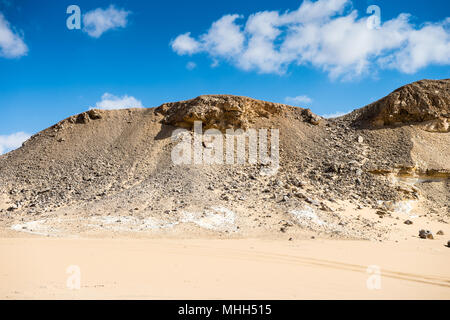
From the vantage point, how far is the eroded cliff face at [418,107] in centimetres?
2230

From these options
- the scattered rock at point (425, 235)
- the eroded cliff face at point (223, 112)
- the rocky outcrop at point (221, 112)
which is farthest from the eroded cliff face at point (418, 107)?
the scattered rock at point (425, 235)

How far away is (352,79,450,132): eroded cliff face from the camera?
73.2ft

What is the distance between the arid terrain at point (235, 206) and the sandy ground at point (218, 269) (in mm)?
50

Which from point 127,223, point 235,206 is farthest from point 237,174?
point 127,223

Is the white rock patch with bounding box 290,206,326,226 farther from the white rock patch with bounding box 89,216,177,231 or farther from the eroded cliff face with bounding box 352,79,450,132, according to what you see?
the eroded cliff face with bounding box 352,79,450,132

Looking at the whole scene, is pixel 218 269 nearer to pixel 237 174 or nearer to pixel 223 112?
pixel 237 174

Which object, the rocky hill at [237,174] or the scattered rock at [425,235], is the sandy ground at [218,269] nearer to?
the scattered rock at [425,235]

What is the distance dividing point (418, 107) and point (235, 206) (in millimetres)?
15952

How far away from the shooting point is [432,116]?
22.3 meters

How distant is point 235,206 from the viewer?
1458cm

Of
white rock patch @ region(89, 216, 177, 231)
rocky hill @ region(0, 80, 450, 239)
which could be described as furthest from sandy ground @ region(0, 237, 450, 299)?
rocky hill @ region(0, 80, 450, 239)

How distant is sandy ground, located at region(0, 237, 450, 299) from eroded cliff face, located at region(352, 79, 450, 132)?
1374cm

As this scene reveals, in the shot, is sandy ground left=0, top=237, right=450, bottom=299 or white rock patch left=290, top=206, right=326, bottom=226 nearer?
sandy ground left=0, top=237, right=450, bottom=299

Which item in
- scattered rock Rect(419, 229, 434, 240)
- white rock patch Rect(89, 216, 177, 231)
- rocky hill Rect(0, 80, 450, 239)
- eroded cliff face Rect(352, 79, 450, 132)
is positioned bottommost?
scattered rock Rect(419, 229, 434, 240)
